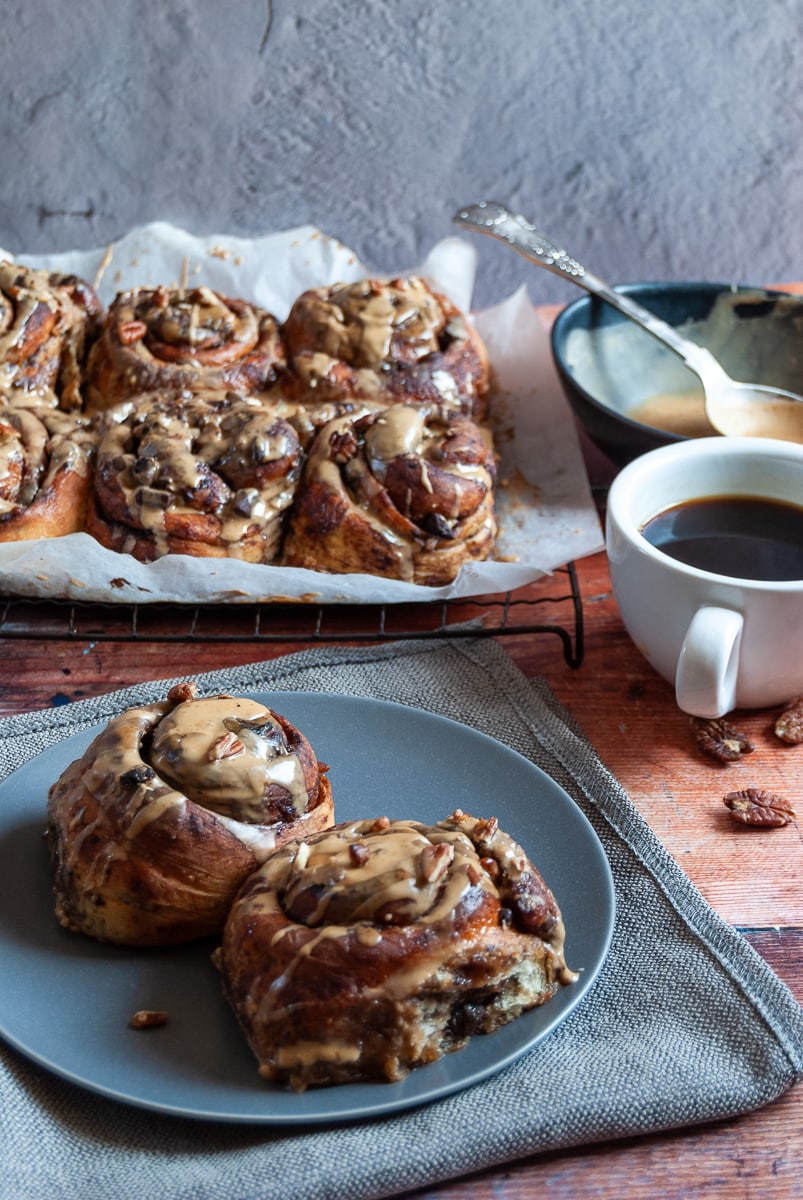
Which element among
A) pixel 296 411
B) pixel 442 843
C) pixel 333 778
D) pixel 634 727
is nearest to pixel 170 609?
pixel 296 411

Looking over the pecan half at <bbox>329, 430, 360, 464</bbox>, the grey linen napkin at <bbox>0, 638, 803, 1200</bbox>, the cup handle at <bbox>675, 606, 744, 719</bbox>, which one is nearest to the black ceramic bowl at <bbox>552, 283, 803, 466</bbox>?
the pecan half at <bbox>329, 430, 360, 464</bbox>

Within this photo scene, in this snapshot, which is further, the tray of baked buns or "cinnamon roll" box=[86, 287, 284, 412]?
"cinnamon roll" box=[86, 287, 284, 412]

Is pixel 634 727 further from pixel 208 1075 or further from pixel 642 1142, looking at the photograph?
pixel 208 1075

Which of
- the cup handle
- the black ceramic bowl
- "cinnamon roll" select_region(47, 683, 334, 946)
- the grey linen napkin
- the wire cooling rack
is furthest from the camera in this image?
the black ceramic bowl

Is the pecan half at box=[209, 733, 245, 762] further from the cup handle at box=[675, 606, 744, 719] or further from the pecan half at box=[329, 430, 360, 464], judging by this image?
the pecan half at box=[329, 430, 360, 464]

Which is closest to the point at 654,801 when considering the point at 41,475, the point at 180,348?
the point at 41,475
